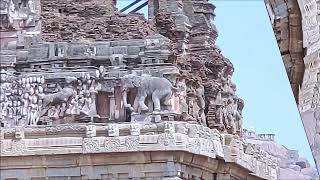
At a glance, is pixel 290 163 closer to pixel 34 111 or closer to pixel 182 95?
pixel 182 95

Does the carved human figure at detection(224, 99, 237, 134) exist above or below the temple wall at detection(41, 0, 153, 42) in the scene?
below

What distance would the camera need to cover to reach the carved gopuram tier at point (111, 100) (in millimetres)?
20375

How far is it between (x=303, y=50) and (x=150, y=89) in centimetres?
1181

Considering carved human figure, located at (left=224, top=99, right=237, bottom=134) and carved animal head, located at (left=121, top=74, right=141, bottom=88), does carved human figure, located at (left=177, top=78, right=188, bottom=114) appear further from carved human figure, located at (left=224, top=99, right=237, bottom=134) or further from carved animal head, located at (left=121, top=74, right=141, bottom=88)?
carved human figure, located at (left=224, top=99, right=237, bottom=134)

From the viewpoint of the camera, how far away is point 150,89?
2112 cm

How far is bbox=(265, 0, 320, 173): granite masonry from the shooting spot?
8383 mm

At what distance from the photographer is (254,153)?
23.4 meters

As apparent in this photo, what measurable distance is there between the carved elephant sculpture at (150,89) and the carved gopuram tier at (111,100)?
2 cm

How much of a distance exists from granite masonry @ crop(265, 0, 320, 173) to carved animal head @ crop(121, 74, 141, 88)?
11470mm

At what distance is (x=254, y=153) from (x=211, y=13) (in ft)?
14.9

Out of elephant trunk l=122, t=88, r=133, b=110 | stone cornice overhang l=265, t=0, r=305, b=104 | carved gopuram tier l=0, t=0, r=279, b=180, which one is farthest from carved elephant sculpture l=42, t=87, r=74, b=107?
stone cornice overhang l=265, t=0, r=305, b=104

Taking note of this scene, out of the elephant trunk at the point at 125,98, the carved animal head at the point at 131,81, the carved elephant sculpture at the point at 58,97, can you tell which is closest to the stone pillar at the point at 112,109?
the elephant trunk at the point at 125,98

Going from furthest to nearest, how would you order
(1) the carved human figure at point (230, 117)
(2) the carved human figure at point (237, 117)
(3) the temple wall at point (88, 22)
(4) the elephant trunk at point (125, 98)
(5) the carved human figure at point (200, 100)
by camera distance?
(2) the carved human figure at point (237, 117), (1) the carved human figure at point (230, 117), (3) the temple wall at point (88, 22), (5) the carved human figure at point (200, 100), (4) the elephant trunk at point (125, 98)

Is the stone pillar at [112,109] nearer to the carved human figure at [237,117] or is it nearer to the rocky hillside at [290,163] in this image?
the carved human figure at [237,117]
